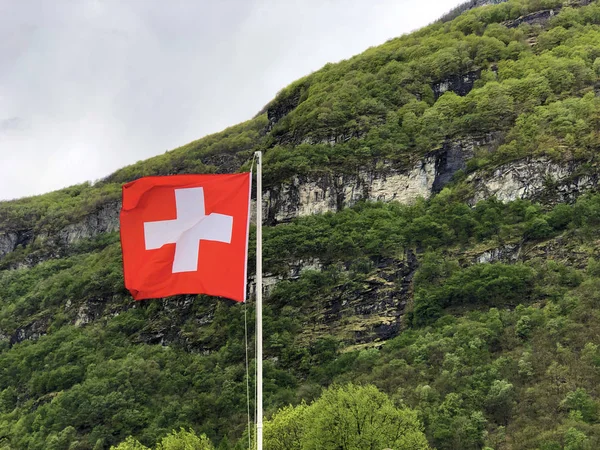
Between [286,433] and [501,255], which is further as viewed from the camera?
[501,255]

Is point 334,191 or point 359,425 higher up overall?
point 334,191

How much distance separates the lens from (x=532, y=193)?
87.7m

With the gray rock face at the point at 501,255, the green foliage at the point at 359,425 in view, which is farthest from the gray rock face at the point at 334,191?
the green foliage at the point at 359,425

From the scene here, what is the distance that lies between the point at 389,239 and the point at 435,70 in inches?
1843

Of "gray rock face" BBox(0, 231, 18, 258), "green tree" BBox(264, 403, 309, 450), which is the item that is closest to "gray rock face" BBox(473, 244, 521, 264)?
"green tree" BBox(264, 403, 309, 450)

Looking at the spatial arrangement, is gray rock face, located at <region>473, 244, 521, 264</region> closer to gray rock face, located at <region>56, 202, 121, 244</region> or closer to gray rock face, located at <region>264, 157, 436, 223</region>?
gray rock face, located at <region>264, 157, 436, 223</region>

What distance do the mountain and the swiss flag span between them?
27.2 meters

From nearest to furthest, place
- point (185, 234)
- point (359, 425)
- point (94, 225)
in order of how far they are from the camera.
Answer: point (185, 234) < point (359, 425) < point (94, 225)

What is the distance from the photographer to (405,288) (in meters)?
83.9

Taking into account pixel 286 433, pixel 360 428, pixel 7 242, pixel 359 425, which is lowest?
pixel 286 433

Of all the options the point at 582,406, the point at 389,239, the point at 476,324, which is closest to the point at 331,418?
the point at 582,406

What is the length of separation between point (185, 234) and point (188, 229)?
5.9 inches

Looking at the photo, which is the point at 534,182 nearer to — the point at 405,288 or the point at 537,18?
the point at 405,288

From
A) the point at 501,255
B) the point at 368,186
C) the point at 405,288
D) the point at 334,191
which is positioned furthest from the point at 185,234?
the point at 334,191
